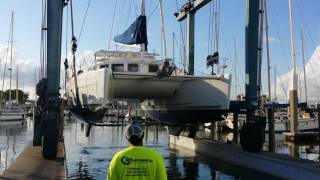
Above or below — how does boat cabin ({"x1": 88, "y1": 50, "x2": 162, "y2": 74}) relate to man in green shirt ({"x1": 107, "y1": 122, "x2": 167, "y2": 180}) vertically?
above

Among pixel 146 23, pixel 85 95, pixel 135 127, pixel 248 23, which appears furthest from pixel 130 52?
pixel 135 127

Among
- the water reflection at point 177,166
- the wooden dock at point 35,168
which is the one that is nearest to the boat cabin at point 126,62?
the water reflection at point 177,166

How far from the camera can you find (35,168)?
1213 centimetres

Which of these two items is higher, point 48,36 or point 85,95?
point 48,36

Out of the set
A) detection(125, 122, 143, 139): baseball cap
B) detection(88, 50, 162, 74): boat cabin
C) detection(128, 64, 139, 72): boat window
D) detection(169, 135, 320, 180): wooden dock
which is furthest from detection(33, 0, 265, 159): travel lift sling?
detection(125, 122, 143, 139): baseball cap

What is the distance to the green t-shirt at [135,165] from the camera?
3.75m

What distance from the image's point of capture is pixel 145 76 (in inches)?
690

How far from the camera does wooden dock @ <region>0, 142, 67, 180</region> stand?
424 inches

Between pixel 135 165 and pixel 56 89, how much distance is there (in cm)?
1131

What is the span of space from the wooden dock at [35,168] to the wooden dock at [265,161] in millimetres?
6204

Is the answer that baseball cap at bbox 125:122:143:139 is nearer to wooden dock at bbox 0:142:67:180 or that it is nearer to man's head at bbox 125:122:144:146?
man's head at bbox 125:122:144:146

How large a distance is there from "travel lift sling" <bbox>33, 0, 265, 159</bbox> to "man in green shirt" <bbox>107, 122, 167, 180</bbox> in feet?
35.1

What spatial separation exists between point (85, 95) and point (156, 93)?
10.1ft

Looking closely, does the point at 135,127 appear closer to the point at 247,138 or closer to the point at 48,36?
the point at 48,36
